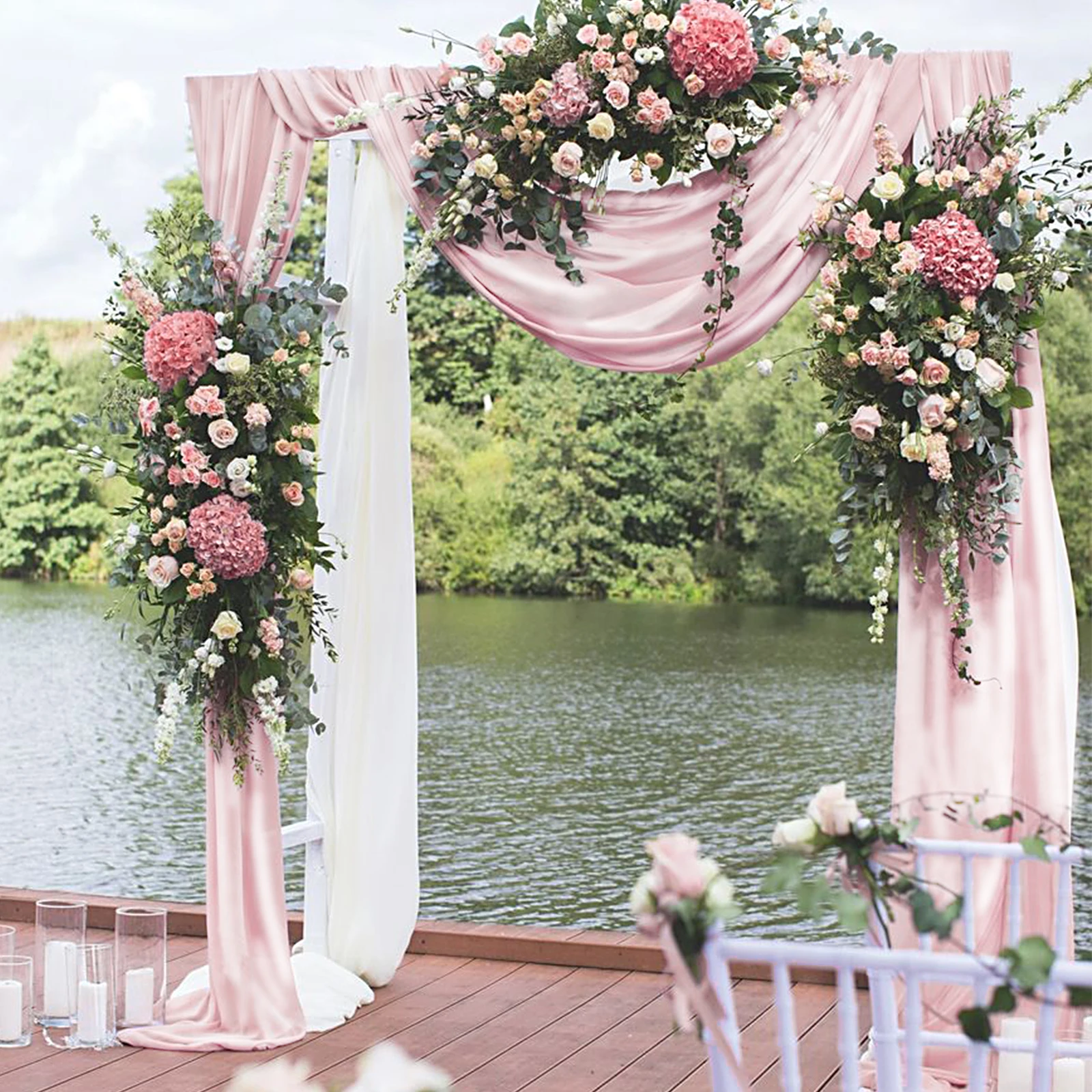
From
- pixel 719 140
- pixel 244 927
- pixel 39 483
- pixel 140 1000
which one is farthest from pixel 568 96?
pixel 39 483

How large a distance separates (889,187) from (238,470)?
1508 millimetres

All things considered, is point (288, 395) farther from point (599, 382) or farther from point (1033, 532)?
point (599, 382)

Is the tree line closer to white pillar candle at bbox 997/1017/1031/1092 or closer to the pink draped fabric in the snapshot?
the pink draped fabric

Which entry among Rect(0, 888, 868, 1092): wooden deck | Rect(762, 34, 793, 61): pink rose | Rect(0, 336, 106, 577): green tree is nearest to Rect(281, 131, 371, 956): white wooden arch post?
Rect(0, 888, 868, 1092): wooden deck

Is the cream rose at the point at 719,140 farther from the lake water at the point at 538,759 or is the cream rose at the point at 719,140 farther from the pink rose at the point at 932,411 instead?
the lake water at the point at 538,759

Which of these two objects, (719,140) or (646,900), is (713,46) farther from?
(646,900)

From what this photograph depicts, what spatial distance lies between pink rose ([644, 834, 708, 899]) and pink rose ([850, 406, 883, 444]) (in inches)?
86.1

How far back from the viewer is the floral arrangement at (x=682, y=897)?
1.64m

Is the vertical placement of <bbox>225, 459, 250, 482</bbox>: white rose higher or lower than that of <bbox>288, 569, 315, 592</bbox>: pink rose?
higher

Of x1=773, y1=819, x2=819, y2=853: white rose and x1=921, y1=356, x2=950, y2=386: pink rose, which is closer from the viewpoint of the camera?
x1=773, y1=819, x2=819, y2=853: white rose

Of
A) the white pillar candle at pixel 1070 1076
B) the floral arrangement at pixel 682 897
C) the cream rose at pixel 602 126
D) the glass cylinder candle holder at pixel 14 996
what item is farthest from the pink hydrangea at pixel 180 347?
the floral arrangement at pixel 682 897

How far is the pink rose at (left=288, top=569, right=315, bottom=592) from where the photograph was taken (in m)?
4.01

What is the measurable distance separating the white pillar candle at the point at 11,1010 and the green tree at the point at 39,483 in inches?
859

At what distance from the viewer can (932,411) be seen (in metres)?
3.66
